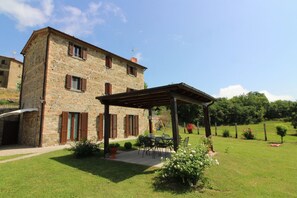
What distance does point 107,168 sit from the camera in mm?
6332

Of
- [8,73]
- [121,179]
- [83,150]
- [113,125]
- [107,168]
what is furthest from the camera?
[8,73]

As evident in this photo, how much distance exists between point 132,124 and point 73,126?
20.2 feet

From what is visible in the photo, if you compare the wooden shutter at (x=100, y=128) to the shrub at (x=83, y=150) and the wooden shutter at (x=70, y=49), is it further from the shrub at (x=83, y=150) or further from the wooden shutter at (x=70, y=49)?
the shrub at (x=83, y=150)

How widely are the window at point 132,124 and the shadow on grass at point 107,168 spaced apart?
911 centimetres

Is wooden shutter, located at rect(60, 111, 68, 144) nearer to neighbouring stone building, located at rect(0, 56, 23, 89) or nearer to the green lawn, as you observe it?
the green lawn

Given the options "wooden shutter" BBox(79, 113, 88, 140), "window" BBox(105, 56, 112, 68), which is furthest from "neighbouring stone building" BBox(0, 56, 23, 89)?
"wooden shutter" BBox(79, 113, 88, 140)

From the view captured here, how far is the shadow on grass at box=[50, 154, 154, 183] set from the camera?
559cm

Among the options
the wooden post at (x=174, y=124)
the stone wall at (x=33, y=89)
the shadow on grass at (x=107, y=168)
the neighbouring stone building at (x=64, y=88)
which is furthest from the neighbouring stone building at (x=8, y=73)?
the wooden post at (x=174, y=124)

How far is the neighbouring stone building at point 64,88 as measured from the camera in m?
11.8

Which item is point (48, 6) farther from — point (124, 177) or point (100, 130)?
point (100, 130)

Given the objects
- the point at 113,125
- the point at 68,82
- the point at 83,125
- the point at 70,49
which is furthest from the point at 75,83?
the point at 113,125

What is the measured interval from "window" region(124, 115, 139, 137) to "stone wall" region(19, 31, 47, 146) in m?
7.38

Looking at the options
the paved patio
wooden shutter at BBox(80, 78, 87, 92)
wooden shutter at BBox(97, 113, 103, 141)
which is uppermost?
wooden shutter at BBox(80, 78, 87, 92)

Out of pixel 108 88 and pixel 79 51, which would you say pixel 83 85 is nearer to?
pixel 108 88
